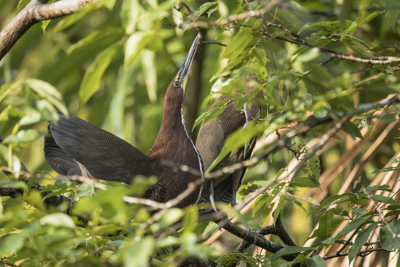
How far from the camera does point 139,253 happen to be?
435 millimetres

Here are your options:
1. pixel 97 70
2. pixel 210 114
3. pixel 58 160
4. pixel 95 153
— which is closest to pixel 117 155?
pixel 95 153

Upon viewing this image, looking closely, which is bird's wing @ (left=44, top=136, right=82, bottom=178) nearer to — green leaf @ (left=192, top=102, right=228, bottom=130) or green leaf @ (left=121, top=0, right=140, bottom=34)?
green leaf @ (left=192, top=102, right=228, bottom=130)

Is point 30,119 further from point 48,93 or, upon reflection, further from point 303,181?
point 303,181

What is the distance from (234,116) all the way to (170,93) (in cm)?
39

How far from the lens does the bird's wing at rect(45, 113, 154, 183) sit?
1.17 metres

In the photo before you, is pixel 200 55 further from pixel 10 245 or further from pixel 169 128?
pixel 10 245

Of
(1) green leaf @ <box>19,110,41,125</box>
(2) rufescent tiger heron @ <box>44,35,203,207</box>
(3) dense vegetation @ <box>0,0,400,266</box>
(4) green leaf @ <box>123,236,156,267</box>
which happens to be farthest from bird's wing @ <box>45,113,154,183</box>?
(4) green leaf @ <box>123,236,156,267</box>

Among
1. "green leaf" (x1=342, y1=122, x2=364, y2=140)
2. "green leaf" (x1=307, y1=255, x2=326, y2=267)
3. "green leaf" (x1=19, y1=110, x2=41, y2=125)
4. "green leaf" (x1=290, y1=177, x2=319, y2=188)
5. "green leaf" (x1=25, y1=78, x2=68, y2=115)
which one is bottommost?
"green leaf" (x1=307, y1=255, x2=326, y2=267)

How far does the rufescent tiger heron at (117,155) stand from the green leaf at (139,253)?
764 millimetres

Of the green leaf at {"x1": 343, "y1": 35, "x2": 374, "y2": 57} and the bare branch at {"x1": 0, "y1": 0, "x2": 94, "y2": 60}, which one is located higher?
the bare branch at {"x1": 0, "y1": 0, "x2": 94, "y2": 60}

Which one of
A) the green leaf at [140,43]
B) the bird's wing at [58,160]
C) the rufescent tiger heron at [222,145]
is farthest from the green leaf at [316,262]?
the rufescent tiger heron at [222,145]

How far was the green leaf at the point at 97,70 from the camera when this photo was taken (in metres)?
0.73

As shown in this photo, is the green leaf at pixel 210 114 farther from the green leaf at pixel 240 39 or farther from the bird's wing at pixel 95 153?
the bird's wing at pixel 95 153

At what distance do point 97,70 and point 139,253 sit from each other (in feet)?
1.33
